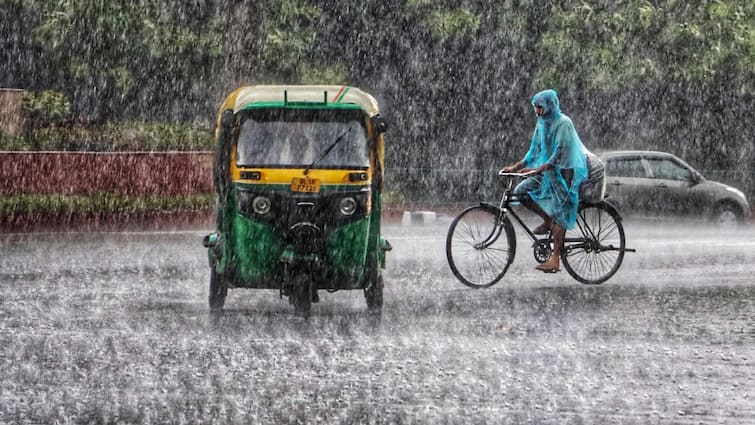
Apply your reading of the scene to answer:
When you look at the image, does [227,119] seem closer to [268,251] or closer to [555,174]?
[268,251]

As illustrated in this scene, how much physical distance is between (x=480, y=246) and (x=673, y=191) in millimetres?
9911

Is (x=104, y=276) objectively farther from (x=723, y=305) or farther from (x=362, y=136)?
(x=723, y=305)

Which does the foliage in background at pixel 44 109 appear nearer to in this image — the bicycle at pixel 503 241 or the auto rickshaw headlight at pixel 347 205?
the bicycle at pixel 503 241

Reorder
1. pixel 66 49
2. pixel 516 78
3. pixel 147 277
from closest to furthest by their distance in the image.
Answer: pixel 147 277 → pixel 66 49 → pixel 516 78

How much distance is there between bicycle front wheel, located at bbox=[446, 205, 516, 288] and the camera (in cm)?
1305

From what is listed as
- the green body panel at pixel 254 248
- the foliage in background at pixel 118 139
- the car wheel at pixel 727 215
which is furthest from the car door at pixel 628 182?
the green body panel at pixel 254 248

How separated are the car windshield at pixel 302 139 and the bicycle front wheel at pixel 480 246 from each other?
204cm

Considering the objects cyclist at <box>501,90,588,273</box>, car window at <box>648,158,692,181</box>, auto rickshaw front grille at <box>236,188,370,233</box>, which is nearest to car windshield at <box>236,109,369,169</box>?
auto rickshaw front grille at <box>236,188,370,233</box>

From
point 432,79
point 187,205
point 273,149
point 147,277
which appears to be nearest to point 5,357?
point 273,149

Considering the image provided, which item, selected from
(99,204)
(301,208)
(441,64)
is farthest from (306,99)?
(441,64)

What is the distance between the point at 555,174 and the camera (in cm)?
1306

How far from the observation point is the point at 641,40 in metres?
27.1

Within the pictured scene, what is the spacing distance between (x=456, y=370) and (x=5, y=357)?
2.93 metres

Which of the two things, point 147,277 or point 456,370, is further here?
point 147,277
